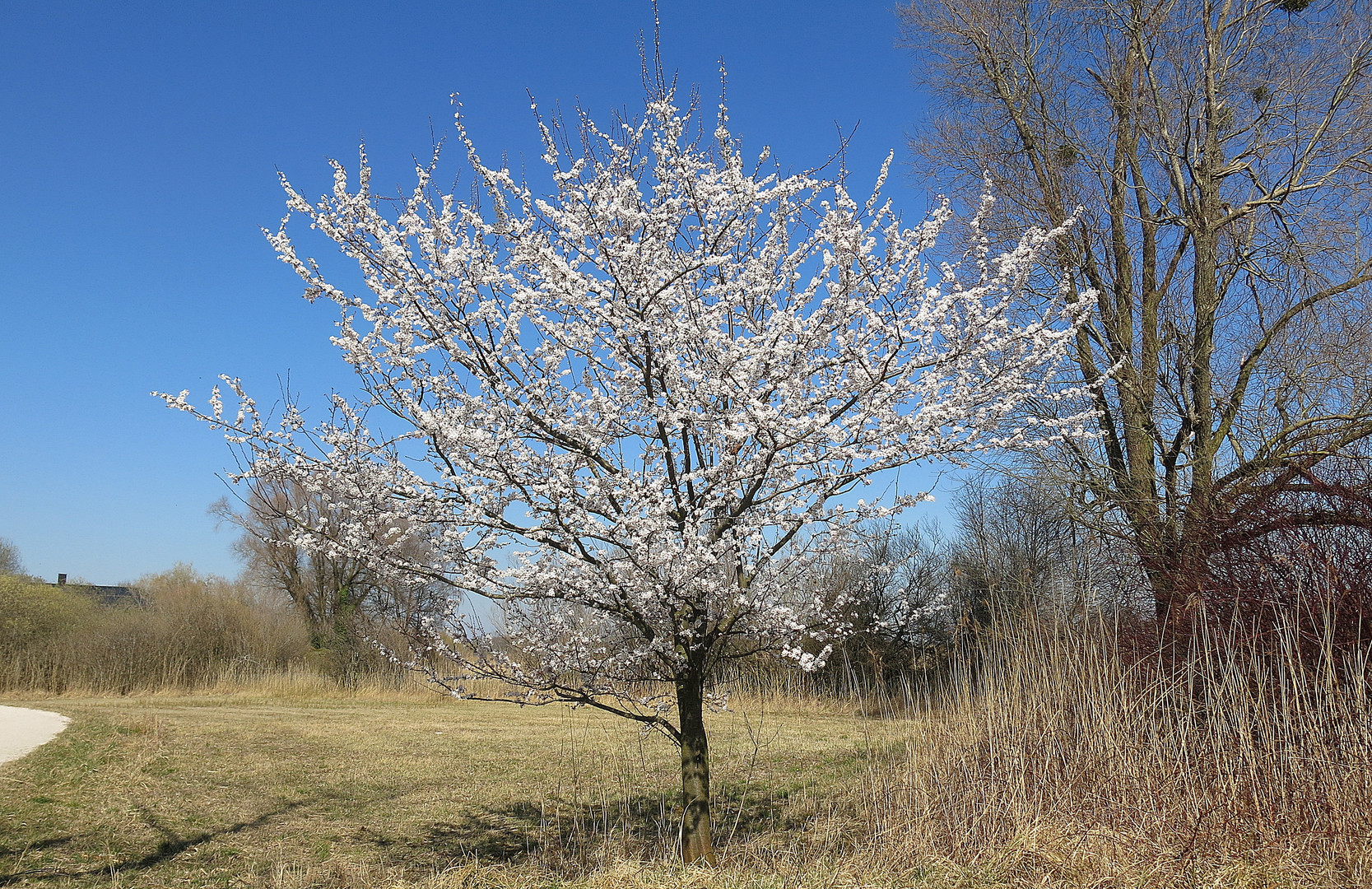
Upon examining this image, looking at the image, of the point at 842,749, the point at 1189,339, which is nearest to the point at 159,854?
the point at 842,749

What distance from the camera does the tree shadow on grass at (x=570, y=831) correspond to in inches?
221

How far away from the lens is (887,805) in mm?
5645

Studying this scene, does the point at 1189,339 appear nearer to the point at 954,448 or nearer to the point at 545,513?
the point at 954,448

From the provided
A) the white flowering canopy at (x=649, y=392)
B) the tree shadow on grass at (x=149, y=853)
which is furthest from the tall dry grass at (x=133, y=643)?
the white flowering canopy at (x=649, y=392)

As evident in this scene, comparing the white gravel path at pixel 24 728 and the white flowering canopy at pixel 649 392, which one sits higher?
the white flowering canopy at pixel 649 392

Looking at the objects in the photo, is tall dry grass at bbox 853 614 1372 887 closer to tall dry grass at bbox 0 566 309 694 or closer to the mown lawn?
the mown lawn

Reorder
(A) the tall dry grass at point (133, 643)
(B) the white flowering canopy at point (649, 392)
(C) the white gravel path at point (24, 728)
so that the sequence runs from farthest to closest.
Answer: (A) the tall dry grass at point (133, 643), (C) the white gravel path at point (24, 728), (B) the white flowering canopy at point (649, 392)

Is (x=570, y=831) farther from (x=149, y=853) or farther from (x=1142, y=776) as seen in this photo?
(x=1142, y=776)

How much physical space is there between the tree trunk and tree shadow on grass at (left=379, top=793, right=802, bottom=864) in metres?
0.23

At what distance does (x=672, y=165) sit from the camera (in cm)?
460

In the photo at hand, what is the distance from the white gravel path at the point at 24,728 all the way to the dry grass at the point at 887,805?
33 cm

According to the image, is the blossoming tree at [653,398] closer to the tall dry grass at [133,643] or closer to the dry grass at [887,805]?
the dry grass at [887,805]

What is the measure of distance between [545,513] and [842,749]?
7902 millimetres

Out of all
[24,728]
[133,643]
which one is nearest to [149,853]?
[24,728]
